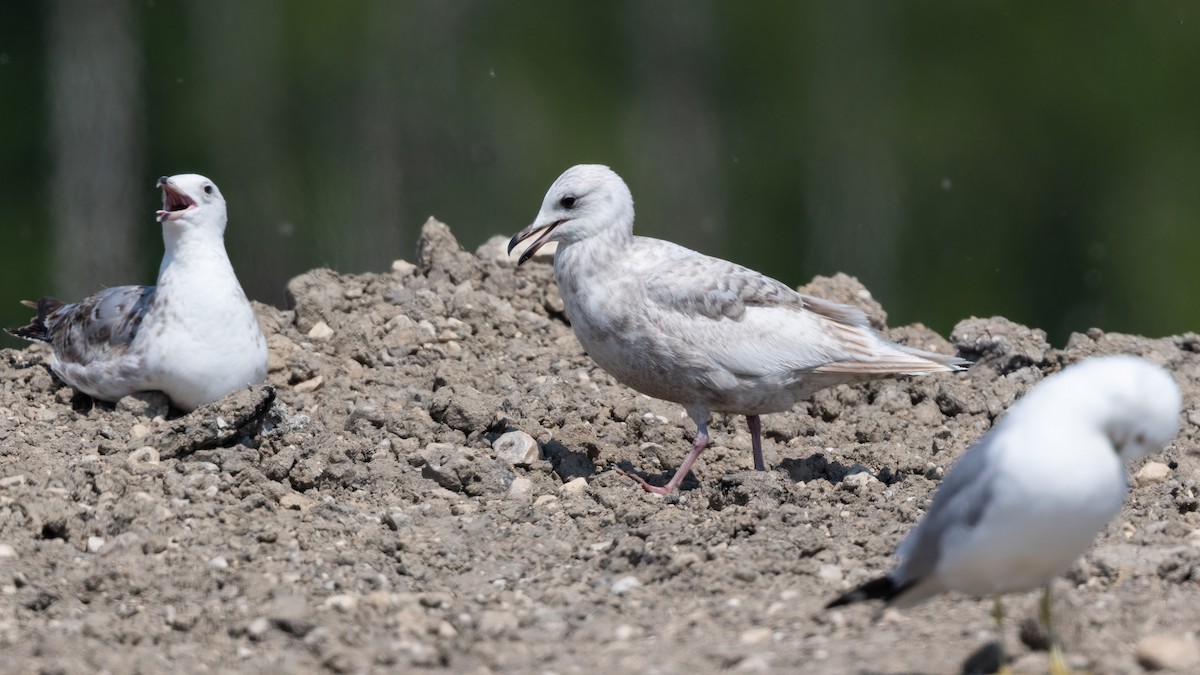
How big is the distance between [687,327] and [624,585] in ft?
5.26

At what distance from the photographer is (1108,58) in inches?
682

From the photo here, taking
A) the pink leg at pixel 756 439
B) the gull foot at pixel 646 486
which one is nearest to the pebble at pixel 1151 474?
the pink leg at pixel 756 439

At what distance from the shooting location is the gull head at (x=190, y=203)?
7004mm

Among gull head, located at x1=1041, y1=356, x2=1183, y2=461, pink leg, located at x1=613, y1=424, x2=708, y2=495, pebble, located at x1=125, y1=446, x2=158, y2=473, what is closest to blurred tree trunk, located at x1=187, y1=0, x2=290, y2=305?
pebble, located at x1=125, y1=446, x2=158, y2=473

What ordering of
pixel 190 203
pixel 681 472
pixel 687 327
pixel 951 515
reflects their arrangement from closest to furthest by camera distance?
pixel 951 515 < pixel 681 472 < pixel 687 327 < pixel 190 203

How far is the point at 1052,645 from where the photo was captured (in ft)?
13.4

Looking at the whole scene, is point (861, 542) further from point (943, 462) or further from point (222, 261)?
point (222, 261)

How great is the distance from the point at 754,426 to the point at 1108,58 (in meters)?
12.0

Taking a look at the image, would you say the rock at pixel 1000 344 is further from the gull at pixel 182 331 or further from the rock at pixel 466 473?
A: the gull at pixel 182 331

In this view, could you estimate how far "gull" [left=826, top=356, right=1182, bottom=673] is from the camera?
13.3 ft

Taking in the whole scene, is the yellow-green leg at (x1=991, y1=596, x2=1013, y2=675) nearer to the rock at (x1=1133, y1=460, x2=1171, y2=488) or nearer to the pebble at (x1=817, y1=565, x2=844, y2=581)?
the pebble at (x1=817, y1=565, x2=844, y2=581)

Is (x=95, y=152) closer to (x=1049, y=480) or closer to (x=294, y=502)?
(x=294, y=502)

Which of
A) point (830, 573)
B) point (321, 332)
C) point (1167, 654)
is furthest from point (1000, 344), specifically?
point (1167, 654)

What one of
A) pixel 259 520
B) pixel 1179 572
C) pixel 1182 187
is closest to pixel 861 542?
pixel 1179 572
